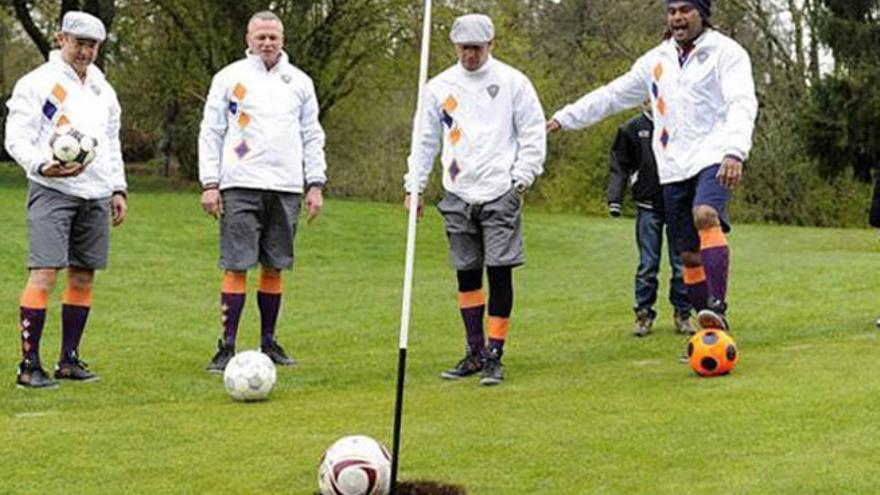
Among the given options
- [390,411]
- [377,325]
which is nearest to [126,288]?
[377,325]

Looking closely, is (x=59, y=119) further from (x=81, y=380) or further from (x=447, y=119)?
(x=447, y=119)

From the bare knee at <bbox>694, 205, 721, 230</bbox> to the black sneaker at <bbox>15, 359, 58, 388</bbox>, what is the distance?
3801 millimetres

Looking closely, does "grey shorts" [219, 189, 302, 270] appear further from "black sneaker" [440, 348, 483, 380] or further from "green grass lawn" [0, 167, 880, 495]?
"black sneaker" [440, 348, 483, 380]

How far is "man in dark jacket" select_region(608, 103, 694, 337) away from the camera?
1045 cm

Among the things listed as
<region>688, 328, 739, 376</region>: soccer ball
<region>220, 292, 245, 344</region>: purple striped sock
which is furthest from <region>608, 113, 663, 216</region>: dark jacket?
<region>220, 292, 245, 344</region>: purple striped sock

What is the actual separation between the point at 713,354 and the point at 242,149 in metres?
3.24

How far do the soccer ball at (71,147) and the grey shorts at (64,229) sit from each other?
0.92ft

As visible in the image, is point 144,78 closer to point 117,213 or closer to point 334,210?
point 334,210

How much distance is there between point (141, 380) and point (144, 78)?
106 ft

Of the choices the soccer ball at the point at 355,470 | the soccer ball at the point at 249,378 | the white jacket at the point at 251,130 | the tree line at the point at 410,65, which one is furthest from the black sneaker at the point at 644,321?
the tree line at the point at 410,65

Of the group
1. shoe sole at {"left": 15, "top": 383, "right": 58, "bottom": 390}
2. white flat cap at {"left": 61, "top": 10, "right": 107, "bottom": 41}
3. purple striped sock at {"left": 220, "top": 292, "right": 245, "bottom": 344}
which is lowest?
shoe sole at {"left": 15, "top": 383, "right": 58, "bottom": 390}

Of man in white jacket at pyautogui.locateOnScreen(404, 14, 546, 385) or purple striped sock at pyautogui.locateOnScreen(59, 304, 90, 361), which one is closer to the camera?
man in white jacket at pyautogui.locateOnScreen(404, 14, 546, 385)

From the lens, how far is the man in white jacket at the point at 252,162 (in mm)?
8859

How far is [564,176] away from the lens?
37719 millimetres
